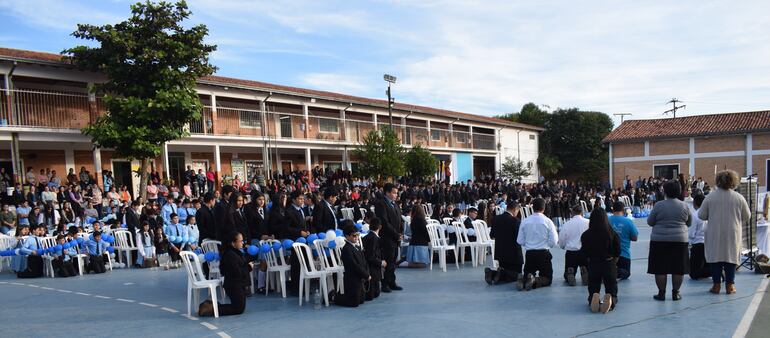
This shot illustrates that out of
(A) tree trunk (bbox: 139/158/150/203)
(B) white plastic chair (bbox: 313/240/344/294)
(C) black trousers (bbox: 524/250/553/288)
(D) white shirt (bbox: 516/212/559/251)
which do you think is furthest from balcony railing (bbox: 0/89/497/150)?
(C) black trousers (bbox: 524/250/553/288)

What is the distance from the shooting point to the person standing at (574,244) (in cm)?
749

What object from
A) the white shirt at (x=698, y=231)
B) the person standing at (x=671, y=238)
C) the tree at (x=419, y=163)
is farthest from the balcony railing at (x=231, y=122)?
A: the white shirt at (x=698, y=231)

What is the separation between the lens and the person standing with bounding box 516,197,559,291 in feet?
24.3

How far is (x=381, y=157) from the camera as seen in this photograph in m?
22.1

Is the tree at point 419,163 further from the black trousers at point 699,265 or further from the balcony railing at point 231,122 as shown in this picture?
the black trousers at point 699,265

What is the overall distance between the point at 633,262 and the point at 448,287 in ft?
12.6

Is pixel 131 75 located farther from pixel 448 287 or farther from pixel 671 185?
pixel 671 185

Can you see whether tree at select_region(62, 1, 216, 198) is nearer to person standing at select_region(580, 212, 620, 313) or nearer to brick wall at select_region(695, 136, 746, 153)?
person standing at select_region(580, 212, 620, 313)

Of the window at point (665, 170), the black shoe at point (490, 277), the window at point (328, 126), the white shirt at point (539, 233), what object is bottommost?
the window at point (665, 170)

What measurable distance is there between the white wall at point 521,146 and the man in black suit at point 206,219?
32.0 m

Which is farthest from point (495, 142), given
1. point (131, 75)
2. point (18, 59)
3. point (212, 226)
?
point (212, 226)

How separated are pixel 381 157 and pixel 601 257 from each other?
16425 mm

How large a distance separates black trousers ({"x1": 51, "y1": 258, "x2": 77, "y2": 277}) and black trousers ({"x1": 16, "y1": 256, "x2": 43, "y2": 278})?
1.09 feet

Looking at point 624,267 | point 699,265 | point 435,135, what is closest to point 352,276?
point 624,267
